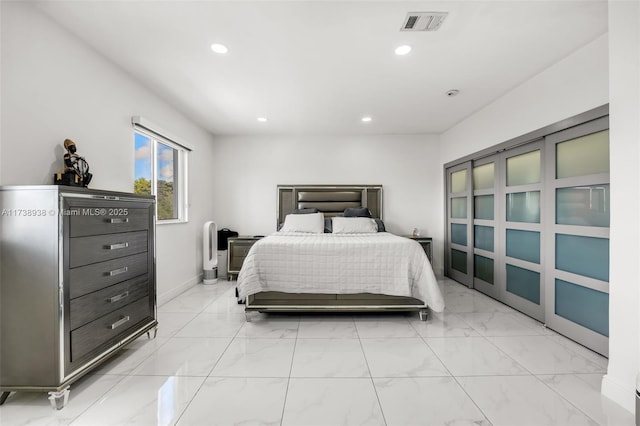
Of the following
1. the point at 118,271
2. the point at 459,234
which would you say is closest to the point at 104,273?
the point at 118,271

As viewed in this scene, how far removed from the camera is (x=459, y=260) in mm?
4504

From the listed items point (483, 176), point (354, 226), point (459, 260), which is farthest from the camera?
point (459, 260)

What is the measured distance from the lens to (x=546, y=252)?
275 centimetres

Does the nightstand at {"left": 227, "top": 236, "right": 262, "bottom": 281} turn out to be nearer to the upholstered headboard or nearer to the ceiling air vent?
the upholstered headboard

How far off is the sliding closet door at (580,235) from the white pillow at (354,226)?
217cm

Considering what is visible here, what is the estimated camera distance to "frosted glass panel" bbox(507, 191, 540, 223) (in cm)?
292

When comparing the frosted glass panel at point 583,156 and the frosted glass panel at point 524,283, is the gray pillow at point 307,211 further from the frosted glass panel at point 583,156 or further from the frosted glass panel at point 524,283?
the frosted glass panel at point 583,156

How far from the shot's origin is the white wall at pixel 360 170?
16.8 feet

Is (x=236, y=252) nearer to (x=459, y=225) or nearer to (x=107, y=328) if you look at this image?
(x=107, y=328)

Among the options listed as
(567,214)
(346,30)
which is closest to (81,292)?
(346,30)

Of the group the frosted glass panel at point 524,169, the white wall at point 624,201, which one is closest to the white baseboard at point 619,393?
the white wall at point 624,201

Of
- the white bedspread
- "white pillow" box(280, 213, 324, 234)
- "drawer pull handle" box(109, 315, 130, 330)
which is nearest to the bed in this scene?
the white bedspread

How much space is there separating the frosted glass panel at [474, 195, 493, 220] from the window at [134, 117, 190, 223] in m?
4.19

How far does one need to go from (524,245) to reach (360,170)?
2774mm
